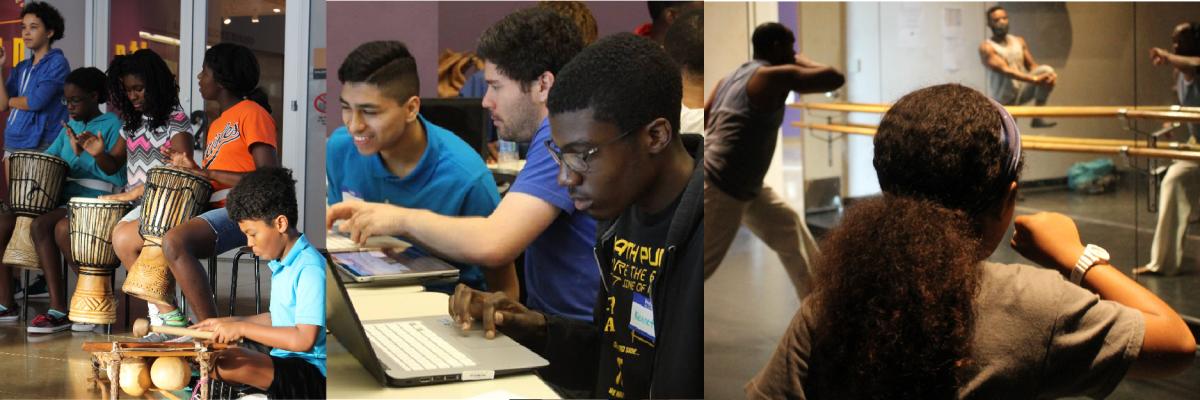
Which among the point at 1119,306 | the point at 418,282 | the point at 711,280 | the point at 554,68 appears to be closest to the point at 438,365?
the point at 418,282

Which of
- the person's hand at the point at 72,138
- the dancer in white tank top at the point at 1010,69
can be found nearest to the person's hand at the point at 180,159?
the person's hand at the point at 72,138

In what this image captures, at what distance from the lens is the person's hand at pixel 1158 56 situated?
8.73 feet

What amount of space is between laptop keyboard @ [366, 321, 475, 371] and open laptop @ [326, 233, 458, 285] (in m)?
0.10

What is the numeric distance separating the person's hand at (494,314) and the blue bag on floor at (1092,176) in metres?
1.48

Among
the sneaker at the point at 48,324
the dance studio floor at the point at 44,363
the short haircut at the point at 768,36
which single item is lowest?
the dance studio floor at the point at 44,363

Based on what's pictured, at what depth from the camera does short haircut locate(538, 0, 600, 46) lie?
2207 mm

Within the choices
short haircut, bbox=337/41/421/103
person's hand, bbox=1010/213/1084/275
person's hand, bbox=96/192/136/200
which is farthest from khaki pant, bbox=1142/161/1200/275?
person's hand, bbox=96/192/136/200

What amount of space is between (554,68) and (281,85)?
102cm

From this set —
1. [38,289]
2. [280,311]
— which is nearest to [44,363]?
[38,289]

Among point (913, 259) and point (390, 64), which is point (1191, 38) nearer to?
point (913, 259)

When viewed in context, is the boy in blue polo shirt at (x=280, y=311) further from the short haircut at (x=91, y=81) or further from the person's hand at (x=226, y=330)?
the short haircut at (x=91, y=81)

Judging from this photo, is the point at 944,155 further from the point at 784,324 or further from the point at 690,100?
the point at 784,324

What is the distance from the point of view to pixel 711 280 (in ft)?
9.06

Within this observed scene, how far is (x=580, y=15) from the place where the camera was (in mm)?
2219
